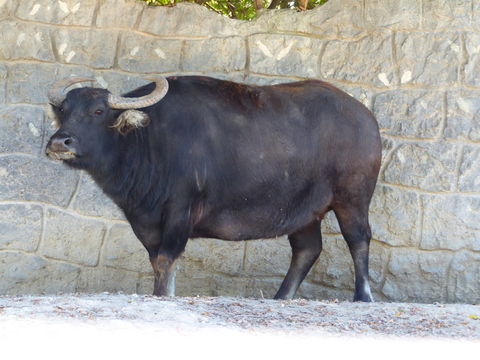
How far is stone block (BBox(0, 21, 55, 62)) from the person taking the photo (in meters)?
7.93

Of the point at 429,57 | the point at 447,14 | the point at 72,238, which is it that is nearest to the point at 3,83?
the point at 72,238

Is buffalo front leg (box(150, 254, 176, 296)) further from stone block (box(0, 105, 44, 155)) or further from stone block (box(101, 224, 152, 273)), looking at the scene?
stone block (box(0, 105, 44, 155))

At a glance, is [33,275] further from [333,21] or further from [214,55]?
[333,21]

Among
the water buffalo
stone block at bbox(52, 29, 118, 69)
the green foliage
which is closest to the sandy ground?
the water buffalo

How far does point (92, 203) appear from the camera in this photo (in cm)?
778

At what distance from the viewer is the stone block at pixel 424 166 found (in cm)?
765

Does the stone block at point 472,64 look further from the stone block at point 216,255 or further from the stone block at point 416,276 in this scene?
the stone block at point 216,255

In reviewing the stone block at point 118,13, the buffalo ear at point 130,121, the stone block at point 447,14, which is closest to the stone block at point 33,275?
the buffalo ear at point 130,121

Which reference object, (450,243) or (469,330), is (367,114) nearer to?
(450,243)

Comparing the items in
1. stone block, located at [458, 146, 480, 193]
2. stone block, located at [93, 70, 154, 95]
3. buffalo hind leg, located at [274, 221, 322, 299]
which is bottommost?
buffalo hind leg, located at [274, 221, 322, 299]

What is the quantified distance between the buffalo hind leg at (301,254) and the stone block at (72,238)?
1.78 meters

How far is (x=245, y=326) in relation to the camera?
4.74 meters

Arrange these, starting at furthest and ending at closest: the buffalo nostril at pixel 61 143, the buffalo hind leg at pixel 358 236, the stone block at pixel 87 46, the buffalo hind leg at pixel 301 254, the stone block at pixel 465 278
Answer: the stone block at pixel 87 46 < the stone block at pixel 465 278 < the buffalo hind leg at pixel 301 254 < the buffalo hind leg at pixel 358 236 < the buffalo nostril at pixel 61 143

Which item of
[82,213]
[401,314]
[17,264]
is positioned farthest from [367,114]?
[17,264]
